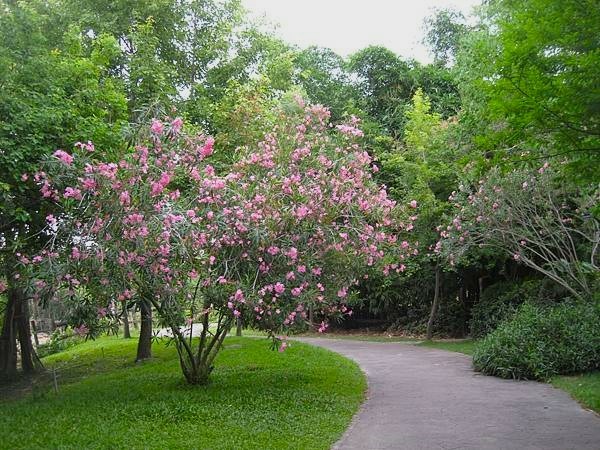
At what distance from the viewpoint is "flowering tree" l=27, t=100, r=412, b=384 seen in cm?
786

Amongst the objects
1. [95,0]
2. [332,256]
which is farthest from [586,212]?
[95,0]

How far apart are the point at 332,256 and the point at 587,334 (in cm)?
551

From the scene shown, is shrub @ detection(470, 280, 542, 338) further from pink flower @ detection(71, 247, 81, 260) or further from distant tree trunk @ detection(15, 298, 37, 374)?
distant tree trunk @ detection(15, 298, 37, 374)

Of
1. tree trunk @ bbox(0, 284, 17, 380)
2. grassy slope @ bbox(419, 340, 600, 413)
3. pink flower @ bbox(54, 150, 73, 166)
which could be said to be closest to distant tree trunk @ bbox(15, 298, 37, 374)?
tree trunk @ bbox(0, 284, 17, 380)

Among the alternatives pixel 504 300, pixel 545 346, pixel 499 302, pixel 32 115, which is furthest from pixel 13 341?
pixel 504 300

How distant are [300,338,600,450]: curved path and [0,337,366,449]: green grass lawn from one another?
1.29 ft

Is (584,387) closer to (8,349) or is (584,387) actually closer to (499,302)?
(499,302)

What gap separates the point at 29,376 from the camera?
57.0 feet

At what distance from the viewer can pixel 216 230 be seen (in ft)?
29.2

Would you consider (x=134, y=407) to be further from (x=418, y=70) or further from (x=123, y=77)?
(x=418, y=70)

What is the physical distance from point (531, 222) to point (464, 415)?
8156mm

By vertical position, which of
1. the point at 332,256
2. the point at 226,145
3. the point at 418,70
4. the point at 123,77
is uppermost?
the point at 418,70

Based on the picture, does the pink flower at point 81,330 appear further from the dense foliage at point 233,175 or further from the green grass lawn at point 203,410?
the green grass lawn at point 203,410

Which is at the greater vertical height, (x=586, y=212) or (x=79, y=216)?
(x=586, y=212)
